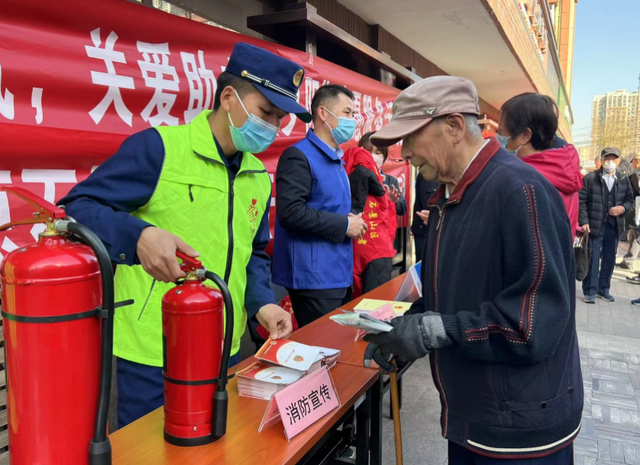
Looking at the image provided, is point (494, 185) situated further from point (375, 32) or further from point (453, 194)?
point (375, 32)

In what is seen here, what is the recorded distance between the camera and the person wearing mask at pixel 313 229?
101 inches

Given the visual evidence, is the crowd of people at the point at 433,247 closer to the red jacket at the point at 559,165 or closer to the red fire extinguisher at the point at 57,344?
the red fire extinguisher at the point at 57,344

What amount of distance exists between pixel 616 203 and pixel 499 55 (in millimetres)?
2710

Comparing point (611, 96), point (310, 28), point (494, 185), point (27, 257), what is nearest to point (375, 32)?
point (310, 28)

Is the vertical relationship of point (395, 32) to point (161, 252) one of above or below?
above

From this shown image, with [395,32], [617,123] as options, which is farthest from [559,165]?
[617,123]

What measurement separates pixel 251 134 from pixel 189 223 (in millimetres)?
388

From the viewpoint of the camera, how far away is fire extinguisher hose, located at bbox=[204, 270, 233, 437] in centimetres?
109

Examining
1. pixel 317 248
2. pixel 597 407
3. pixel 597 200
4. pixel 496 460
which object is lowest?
pixel 597 407

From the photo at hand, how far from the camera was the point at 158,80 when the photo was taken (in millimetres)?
2588

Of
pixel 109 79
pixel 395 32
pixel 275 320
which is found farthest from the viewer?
pixel 395 32

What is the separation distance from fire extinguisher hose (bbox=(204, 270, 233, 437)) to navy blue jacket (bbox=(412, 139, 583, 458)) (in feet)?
1.79

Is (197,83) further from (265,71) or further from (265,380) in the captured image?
(265,380)

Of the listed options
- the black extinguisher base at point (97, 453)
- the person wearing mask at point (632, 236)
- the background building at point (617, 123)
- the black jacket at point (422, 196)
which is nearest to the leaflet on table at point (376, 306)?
the black extinguisher base at point (97, 453)
